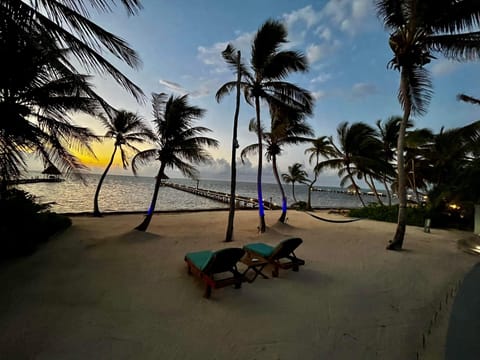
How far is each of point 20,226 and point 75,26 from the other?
598 centimetres

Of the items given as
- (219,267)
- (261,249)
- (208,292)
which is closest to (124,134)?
(261,249)

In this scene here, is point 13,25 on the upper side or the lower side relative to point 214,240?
upper

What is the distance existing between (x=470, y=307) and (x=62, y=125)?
8839mm

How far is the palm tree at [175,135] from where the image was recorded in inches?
324

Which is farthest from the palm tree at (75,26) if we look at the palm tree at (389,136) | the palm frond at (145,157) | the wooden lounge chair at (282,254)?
the palm tree at (389,136)

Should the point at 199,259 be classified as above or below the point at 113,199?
above

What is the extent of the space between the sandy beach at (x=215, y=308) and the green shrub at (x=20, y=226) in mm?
392

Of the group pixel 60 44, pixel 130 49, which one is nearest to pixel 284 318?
pixel 130 49

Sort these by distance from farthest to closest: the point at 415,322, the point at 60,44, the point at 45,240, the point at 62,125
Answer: the point at 45,240, the point at 62,125, the point at 415,322, the point at 60,44

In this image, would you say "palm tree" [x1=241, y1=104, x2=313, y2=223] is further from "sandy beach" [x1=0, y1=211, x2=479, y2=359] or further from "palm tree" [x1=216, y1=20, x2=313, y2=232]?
"sandy beach" [x1=0, y1=211, x2=479, y2=359]

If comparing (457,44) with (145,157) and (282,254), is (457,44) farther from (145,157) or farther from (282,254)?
(145,157)

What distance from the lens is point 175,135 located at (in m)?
8.38

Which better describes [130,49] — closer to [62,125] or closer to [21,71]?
[21,71]

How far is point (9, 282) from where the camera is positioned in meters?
4.00
